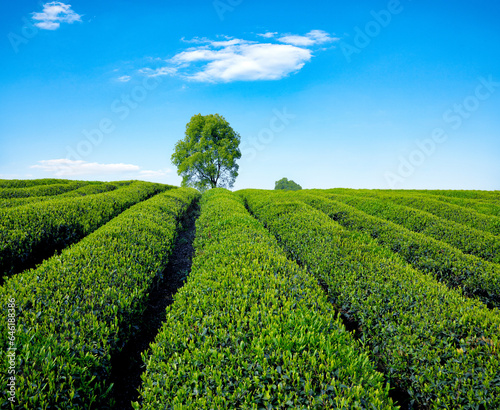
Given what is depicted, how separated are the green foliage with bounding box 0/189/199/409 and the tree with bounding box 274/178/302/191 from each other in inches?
2551

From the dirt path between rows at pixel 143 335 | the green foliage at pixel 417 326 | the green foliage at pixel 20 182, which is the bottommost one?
the dirt path between rows at pixel 143 335

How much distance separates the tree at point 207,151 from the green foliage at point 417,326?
3726cm

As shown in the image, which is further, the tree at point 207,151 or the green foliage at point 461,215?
the tree at point 207,151

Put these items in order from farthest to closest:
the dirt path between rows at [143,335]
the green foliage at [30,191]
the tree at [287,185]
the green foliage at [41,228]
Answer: the tree at [287,185], the green foliage at [30,191], the green foliage at [41,228], the dirt path between rows at [143,335]

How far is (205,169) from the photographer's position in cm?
4428

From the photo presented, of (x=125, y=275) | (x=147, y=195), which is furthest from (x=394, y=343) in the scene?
(x=147, y=195)

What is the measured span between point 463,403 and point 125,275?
6.64 m

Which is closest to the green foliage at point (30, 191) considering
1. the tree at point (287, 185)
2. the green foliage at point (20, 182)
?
the green foliage at point (20, 182)

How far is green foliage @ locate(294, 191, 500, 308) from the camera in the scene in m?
7.78

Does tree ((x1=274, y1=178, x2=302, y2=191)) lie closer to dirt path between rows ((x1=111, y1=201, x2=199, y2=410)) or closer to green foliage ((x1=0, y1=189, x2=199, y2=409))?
dirt path between rows ((x1=111, y1=201, x2=199, y2=410))

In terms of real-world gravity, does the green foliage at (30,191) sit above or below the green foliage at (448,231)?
above

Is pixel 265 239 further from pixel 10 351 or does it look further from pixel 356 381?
pixel 10 351

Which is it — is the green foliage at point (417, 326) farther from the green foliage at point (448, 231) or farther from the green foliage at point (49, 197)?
the green foliage at point (49, 197)

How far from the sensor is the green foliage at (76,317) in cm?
336
